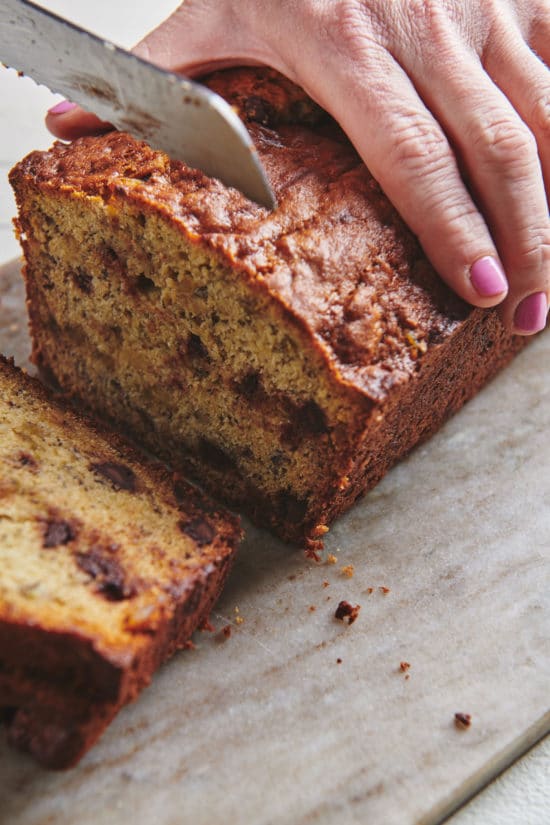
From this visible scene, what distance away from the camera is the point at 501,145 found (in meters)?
2.55

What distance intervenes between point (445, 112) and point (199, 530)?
142 cm

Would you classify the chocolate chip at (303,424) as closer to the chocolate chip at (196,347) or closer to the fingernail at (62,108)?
the chocolate chip at (196,347)

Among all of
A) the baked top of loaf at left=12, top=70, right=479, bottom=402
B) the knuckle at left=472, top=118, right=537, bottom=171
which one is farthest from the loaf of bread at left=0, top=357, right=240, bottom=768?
the knuckle at left=472, top=118, right=537, bottom=171

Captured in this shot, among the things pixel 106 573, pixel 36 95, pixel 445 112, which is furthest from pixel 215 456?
pixel 36 95

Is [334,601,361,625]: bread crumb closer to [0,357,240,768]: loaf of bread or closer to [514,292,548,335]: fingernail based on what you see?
[0,357,240,768]: loaf of bread

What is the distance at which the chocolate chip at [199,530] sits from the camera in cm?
247

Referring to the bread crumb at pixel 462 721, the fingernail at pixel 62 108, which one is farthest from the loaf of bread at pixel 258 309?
the bread crumb at pixel 462 721

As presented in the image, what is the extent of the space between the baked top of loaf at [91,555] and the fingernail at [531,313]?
1.08 m

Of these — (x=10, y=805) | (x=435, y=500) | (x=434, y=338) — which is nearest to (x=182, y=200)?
(x=434, y=338)

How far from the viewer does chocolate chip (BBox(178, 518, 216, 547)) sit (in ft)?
8.11

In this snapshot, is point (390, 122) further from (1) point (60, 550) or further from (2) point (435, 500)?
(1) point (60, 550)

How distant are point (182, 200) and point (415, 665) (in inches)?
57.5

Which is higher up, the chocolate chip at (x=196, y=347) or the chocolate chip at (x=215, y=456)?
the chocolate chip at (x=196, y=347)

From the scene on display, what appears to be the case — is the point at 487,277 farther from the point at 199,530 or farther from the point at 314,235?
the point at 199,530
